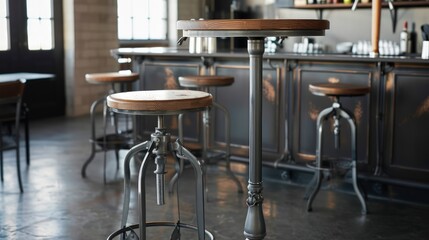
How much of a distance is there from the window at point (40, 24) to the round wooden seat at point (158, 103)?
5.24m

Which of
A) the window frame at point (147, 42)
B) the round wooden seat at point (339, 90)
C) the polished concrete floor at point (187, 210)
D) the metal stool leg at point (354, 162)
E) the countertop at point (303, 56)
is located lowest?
the polished concrete floor at point (187, 210)

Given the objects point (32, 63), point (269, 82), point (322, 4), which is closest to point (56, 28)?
point (32, 63)

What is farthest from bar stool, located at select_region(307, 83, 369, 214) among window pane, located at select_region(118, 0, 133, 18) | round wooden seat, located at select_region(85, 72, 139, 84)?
window pane, located at select_region(118, 0, 133, 18)

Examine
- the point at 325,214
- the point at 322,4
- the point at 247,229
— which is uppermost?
the point at 322,4

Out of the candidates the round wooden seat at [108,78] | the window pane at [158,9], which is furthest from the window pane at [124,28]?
the round wooden seat at [108,78]

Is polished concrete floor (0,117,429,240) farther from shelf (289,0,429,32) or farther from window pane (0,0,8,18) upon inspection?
window pane (0,0,8,18)

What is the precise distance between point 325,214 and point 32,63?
496 cm

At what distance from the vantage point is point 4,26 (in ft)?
23.4

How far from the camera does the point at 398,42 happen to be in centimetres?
627

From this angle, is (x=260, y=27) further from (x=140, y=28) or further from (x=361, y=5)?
(x=140, y=28)

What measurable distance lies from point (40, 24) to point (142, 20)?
212cm

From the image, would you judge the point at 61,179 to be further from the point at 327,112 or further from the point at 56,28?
the point at 56,28

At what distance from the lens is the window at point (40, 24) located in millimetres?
7430

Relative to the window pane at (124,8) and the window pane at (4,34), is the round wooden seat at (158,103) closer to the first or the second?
the window pane at (4,34)
